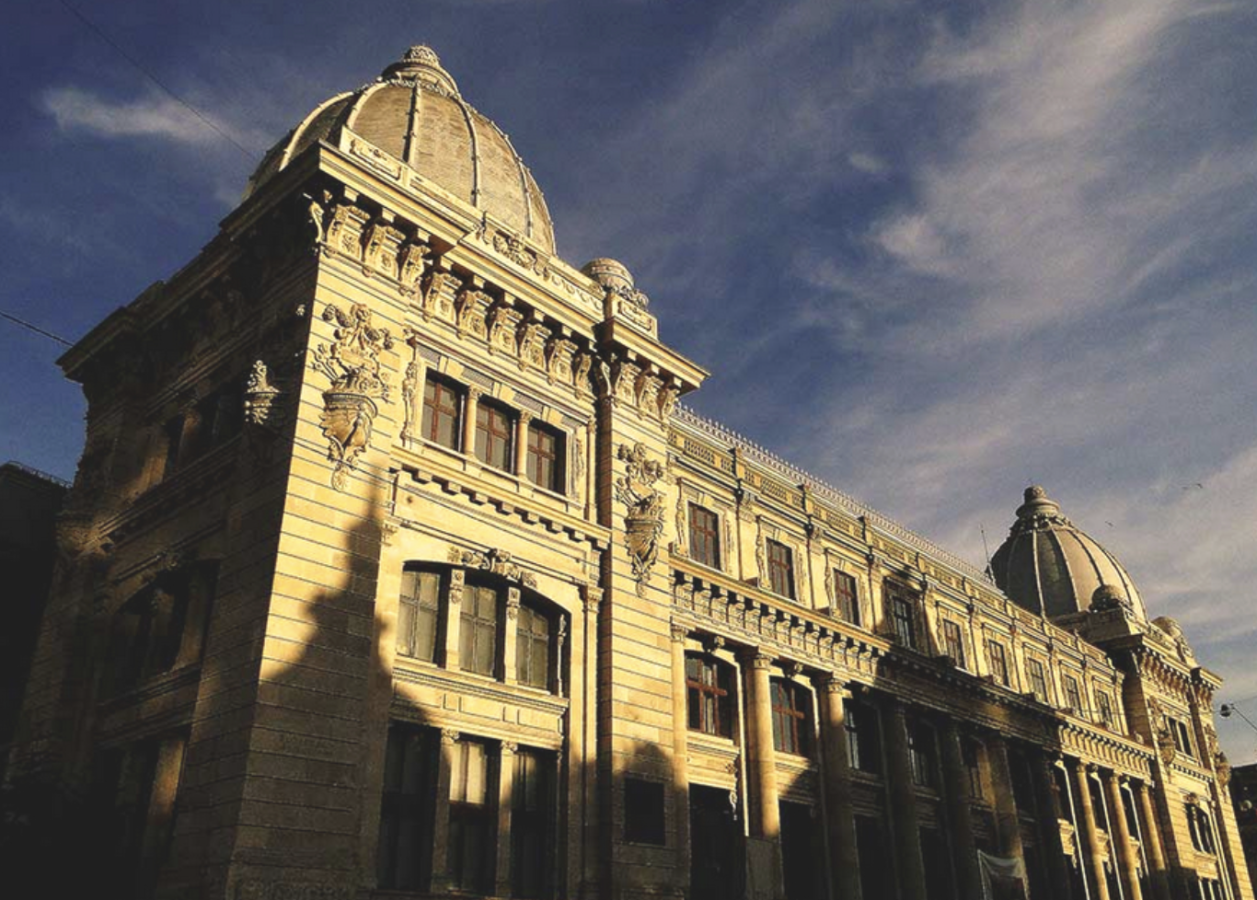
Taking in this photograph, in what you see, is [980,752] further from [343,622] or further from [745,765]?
[343,622]

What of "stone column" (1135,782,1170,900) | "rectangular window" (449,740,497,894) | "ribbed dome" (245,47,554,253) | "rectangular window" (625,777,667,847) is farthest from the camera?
"stone column" (1135,782,1170,900)

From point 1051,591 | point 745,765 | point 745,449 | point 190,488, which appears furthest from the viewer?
point 1051,591

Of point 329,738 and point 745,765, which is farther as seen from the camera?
point 745,765

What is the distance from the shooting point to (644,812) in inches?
1080

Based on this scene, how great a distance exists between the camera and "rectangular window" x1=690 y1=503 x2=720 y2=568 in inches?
1403

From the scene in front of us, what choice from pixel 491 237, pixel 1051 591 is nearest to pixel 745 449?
pixel 491 237

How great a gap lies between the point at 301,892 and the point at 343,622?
5215mm

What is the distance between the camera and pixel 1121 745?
5544 cm

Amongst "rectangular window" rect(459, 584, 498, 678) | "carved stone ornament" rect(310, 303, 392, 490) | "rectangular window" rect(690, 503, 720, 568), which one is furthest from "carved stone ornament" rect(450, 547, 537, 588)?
"rectangular window" rect(690, 503, 720, 568)

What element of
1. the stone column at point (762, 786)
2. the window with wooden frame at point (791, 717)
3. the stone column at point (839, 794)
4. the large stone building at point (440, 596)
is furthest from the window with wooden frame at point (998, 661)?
the stone column at point (762, 786)

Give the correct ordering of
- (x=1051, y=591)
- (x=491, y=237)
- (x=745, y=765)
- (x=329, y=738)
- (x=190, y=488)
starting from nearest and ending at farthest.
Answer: (x=329, y=738) → (x=190, y=488) → (x=491, y=237) → (x=745, y=765) → (x=1051, y=591)

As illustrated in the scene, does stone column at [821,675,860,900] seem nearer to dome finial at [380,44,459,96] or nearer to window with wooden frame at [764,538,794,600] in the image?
window with wooden frame at [764,538,794,600]

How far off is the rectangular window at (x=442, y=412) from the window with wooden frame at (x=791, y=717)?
1505 cm

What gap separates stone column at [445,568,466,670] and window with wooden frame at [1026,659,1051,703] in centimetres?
3481
